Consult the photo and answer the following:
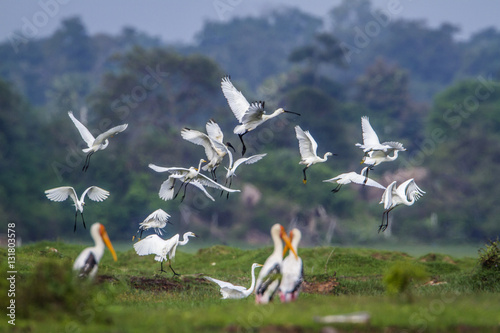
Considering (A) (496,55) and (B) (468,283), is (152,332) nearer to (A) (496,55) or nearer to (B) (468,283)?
(B) (468,283)

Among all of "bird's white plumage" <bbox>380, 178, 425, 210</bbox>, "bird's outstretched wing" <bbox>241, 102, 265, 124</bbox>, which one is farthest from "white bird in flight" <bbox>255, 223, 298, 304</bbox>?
"bird's white plumage" <bbox>380, 178, 425, 210</bbox>

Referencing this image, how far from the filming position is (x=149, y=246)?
16.4 meters

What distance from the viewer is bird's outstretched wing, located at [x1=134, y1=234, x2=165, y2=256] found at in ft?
53.4

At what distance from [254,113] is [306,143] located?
1750 mm

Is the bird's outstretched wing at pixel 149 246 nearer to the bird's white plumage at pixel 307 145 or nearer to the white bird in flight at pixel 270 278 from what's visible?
the bird's white plumage at pixel 307 145

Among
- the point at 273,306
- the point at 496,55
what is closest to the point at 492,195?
the point at 273,306

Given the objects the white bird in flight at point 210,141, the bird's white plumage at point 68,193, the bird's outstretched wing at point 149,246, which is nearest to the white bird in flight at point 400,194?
the white bird in flight at point 210,141

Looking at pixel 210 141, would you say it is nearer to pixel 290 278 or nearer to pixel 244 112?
pixel 244 112

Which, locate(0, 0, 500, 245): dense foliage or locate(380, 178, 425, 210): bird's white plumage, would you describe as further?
locate(0, 0, 500, 245): dense foliage

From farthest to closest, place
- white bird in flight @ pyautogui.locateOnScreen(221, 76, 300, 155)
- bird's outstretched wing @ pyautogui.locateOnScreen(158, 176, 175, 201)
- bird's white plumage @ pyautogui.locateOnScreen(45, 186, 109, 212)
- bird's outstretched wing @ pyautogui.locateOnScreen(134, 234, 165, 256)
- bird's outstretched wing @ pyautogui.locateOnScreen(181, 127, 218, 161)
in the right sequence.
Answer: bird's outstretched wing @ pyautogui.locateOnScreen(158, 176, 175, 201), bird's white plumage @ pyautogui.locateOnScreen(45, 186, 109, 212), bird's outstretched wing @ pyautogui.locateOnScreen(181, 127, 218, 161), bird's outstretched wing @ pyautogui.locateOnScreen(134, 234, 165, 256), white bird in flight @ pyautogui.locateOnScreen(221, 76, 300, 155)

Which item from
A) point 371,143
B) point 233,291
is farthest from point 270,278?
point 371,143

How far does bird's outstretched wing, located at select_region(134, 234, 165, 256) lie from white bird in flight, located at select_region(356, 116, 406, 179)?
4778mm

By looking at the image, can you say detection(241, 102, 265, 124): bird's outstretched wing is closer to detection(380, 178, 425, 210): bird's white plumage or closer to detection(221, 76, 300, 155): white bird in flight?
detection(221, 76, 300, 155): white bird in flight

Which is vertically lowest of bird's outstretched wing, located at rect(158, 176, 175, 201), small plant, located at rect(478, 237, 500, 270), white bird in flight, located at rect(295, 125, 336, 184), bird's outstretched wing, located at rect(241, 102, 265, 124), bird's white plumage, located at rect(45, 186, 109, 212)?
small plant, located at rect(478, 237, 500, 270)
